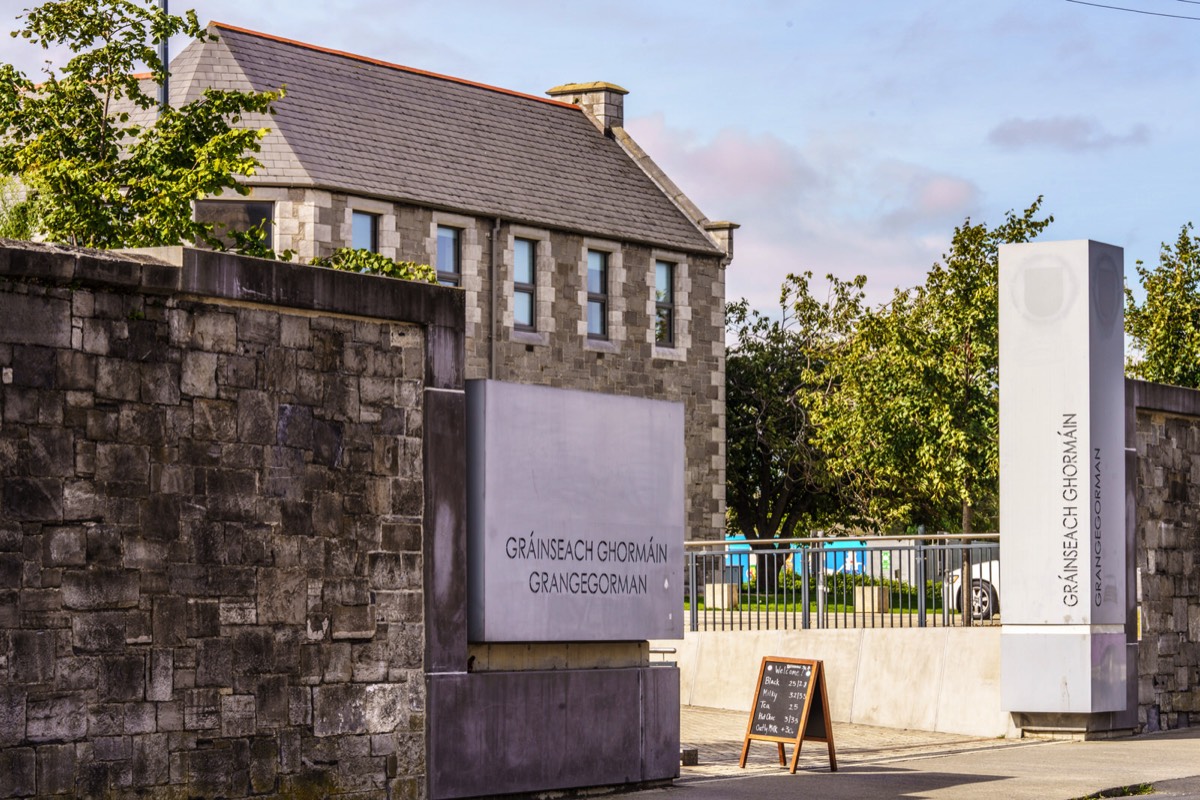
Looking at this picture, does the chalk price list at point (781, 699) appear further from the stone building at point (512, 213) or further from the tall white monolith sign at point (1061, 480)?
the stone building at point (512, 213)

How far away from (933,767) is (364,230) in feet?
70.7

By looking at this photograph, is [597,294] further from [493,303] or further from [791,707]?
[791,707]

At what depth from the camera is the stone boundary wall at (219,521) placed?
10.2 m

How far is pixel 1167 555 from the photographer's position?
67.8 feet

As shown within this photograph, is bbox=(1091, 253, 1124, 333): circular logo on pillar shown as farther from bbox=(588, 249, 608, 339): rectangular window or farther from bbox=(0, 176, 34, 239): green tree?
bbox=(588, 249, 608, 339): rectangular window

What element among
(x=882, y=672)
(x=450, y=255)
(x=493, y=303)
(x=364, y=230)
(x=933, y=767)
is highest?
(x=364, y=230)

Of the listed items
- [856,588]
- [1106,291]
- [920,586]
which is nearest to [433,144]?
[856,588]

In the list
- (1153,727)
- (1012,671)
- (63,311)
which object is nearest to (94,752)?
(63,311)

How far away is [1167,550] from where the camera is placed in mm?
20672

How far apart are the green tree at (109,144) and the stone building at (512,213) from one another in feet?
40.2

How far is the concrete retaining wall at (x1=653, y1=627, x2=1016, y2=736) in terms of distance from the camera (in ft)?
63.1

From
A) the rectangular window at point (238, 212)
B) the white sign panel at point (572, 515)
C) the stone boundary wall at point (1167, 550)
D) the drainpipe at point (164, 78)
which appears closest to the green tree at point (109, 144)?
the drainpipe at point (164, 78)

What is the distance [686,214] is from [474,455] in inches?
1202

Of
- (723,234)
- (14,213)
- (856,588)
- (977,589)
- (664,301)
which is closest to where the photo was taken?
(856,588)
